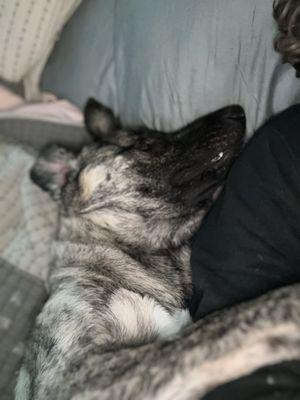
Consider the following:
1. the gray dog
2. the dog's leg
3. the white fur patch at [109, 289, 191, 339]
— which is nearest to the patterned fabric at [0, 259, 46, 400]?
the gray dog

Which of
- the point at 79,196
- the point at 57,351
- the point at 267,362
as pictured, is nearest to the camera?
the point at 267,362

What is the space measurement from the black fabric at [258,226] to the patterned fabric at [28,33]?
4.57 feet

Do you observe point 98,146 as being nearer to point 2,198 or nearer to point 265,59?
point 2,198

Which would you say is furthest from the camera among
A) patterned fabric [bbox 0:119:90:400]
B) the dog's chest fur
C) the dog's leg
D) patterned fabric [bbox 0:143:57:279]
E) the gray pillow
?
patterned fabric [bbox 0:143:57:279]

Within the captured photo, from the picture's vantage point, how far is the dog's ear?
101 inches

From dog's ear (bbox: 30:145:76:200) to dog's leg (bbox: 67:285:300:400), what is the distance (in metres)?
1.09

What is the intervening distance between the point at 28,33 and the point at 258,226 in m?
1.65

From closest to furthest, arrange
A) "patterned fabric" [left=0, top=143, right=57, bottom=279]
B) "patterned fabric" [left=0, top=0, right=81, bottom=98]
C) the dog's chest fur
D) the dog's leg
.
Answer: the dog's leg → the dog's chest fur → "patterned fabric" [left=0, top=143, right=57, bottom=279] → "patterned fabric" [left=0, top=0, right=81, bottom=98]

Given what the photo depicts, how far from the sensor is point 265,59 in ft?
6.63

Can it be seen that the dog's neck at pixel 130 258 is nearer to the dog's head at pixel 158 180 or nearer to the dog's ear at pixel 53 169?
the dog's head at pixel 158 180

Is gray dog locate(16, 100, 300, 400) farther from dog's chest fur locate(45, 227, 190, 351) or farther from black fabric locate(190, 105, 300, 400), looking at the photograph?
black fabric locate(190, 105, 300, 400)

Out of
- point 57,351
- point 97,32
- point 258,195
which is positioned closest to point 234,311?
point 258,195

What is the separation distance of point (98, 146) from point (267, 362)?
122 centimetres

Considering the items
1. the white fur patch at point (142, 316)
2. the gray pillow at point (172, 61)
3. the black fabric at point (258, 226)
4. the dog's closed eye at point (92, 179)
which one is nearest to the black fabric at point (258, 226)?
the black fabric at point (258, 226)
